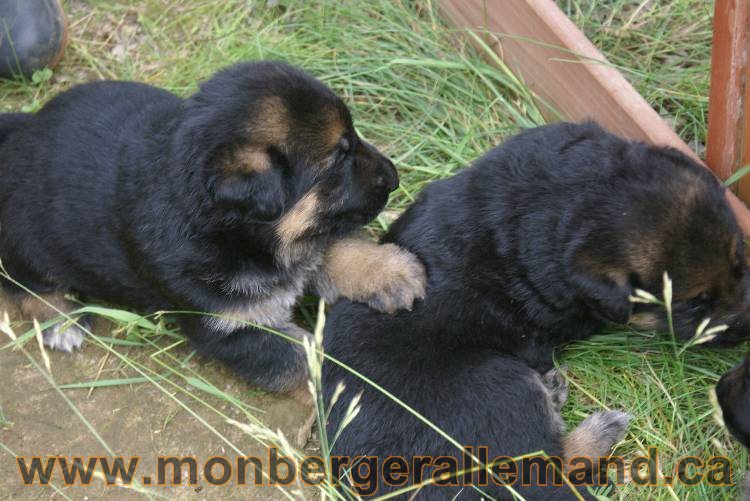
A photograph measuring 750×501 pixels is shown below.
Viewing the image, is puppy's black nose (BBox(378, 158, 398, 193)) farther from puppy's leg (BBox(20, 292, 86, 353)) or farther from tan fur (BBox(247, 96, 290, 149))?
puppy's leg (BBox(20, 292, 86, 353))

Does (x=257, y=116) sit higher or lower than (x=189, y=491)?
higher

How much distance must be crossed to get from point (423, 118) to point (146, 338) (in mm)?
1980

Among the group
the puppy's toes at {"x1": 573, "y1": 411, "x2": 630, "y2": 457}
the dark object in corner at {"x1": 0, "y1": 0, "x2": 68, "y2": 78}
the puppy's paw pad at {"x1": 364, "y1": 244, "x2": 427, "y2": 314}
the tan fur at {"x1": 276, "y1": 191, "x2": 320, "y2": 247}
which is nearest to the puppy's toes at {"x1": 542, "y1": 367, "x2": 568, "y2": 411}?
the puppy's toes at {"x1": 573, "y1": 411, "x2": 630, "y2": 457}

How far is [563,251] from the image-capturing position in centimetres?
354

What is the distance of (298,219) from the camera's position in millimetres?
3799

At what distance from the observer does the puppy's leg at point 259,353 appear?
158 inches

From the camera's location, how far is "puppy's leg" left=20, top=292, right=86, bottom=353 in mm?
4473

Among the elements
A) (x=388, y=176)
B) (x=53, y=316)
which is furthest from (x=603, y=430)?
(x=53, y=316)

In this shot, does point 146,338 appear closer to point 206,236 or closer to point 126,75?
point 206,236

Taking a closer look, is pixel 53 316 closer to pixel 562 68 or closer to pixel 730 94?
pixel 562 68

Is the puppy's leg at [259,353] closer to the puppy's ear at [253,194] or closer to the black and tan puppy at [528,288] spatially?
the black and tan puppy at [528,288]

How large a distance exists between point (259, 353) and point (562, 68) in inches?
83.9

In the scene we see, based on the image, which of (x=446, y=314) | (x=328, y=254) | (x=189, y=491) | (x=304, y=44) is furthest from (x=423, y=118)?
(x=189, y=491)

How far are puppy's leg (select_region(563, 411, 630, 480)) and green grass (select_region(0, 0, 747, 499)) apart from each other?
9cm
